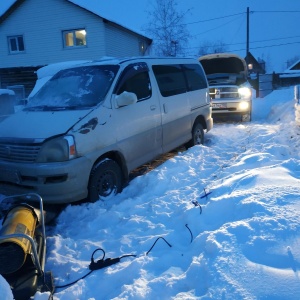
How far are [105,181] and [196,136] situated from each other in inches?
140

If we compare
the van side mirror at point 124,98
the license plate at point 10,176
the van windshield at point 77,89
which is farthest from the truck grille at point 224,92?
the license plate at point 10,176

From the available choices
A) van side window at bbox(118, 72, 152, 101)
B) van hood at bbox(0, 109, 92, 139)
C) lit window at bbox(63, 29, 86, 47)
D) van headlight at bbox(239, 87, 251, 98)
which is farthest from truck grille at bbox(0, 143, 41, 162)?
lit window at bbox(63, 29, 86, 47)

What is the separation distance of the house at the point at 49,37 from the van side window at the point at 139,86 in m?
17.6

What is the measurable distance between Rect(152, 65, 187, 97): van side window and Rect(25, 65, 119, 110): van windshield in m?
1.13

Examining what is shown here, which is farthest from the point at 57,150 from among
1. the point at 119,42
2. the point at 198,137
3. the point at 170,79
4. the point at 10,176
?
the point at 119,42

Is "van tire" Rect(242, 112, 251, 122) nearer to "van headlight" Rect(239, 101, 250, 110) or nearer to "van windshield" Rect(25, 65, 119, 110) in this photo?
"van headlight" Rect(239, 101, 250, 110)

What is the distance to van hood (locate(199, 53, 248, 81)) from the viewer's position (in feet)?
41.2

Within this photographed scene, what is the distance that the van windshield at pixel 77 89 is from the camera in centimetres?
488

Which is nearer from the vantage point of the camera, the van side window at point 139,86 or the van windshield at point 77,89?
the van windshield at point 77,89

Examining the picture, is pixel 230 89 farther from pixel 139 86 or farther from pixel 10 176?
pixel 10 176

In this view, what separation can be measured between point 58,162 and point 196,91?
4.38 meters

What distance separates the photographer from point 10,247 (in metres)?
2.74

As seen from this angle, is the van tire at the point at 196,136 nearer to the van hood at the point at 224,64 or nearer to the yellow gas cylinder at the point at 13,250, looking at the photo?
the yellow gas cylinder at the point at 13,250

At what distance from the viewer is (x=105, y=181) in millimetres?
4754
